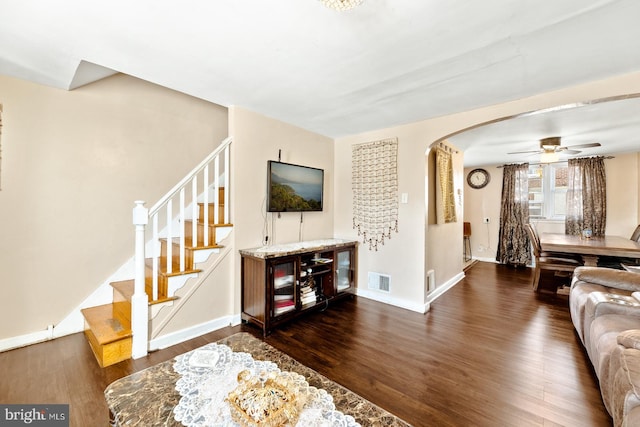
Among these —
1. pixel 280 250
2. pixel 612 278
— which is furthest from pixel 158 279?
pixel 612 278

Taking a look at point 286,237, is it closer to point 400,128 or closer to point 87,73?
point 400,128

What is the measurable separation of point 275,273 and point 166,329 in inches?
42.9

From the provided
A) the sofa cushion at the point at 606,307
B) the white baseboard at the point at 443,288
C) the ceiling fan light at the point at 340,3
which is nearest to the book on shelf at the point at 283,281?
the white baseboard at the point at 443,288

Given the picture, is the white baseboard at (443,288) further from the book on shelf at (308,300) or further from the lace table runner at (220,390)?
the lace table runner at (220,390)

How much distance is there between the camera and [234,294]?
112 inches

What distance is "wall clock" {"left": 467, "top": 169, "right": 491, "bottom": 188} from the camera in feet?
21.0

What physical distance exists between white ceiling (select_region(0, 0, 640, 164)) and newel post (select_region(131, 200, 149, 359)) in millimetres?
1187

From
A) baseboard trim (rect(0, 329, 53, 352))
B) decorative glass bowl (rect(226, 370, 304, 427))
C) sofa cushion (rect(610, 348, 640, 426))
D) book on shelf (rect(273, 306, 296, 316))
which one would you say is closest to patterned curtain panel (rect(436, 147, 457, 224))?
book on shelf (rect(273, 306, 296, 316))

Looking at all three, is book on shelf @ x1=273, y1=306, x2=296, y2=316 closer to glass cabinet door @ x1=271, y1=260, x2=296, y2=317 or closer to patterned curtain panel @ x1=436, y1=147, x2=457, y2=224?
glass cabinet door @ x1=271, y1=260, x2=296, y2=317

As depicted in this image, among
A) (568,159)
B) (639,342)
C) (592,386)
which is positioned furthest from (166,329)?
(568,159)

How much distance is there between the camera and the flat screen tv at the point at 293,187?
10.1 ft

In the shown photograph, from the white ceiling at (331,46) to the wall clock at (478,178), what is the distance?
4509 mm

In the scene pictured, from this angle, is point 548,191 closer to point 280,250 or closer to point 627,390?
point 627,390

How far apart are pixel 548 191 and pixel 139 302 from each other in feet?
→ 25.2
